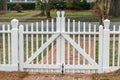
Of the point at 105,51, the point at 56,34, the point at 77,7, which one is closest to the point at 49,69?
the point at 56,34

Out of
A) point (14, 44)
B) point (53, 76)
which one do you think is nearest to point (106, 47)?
point (53, 76)

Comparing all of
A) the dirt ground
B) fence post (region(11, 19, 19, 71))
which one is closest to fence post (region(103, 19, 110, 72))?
the dirt ground

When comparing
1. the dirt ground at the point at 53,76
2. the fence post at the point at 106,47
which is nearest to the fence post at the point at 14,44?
the dirt ground at the point at 53,76

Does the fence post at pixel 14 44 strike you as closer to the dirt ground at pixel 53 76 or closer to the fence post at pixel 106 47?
the dirt ground at pixel 53 76

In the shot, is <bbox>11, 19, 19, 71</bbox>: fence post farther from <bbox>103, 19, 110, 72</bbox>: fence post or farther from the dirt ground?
<bbox>103, 19, 110, 72</bbox>: fence post

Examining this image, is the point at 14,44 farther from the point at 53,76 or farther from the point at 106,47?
the point at 106,47

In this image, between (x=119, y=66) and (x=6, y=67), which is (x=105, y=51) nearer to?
(x=119, y=66)

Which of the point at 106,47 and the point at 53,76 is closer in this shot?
the point at 53,76

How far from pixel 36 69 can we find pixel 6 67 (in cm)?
80

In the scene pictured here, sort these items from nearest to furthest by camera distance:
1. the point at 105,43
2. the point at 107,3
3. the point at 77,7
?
the point at 105,43 < the point at 107,3 < the point at 77,7

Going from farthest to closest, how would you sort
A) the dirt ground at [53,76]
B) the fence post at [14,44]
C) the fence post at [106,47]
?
1. the fence post at [14,44]
2. the fence post at [106,47]
3. the dirt ground at [53,76]

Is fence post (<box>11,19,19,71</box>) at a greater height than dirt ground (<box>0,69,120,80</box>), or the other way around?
fence post (<box>11,19,19,71</box>)

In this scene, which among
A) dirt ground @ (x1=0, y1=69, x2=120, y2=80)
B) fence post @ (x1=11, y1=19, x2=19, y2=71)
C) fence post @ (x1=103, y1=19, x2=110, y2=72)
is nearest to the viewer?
dirt ground @ (x1=0, y1=69, x2=120, y2=80)

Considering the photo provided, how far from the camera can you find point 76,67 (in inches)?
376
